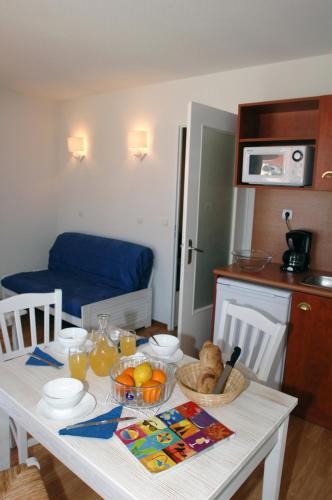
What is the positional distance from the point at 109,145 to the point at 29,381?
326cm

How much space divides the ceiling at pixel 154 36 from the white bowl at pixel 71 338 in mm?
1743

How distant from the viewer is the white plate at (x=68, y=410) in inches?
47.9

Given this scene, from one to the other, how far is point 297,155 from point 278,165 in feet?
0.47

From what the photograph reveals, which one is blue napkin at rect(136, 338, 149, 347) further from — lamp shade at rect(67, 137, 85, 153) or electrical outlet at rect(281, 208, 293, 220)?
lamp shade at rect(67, 137, 85, 153)

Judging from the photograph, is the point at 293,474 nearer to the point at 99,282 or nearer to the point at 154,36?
the point at 99,282

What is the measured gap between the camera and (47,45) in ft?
9.12

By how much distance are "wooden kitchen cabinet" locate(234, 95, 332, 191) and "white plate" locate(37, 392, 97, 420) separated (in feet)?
6.44

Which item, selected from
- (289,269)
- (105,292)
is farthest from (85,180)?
(289,269)

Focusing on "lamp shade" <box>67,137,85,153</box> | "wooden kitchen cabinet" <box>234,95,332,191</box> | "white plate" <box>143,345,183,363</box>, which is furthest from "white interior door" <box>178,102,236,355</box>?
"lamp shade" <box>67,137,85,153</box>

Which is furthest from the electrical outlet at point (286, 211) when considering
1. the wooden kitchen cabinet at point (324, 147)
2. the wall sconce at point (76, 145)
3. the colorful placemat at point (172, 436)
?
the wall sconce at point (76, 145)

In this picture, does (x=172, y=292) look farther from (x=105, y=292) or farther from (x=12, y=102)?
(x=12, y=102)

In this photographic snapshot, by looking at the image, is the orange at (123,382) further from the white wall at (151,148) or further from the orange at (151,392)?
the white wall at (151,148)

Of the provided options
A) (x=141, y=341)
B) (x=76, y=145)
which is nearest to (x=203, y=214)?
(x=141, y=341)

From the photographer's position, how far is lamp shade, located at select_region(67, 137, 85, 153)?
14.5 ft
